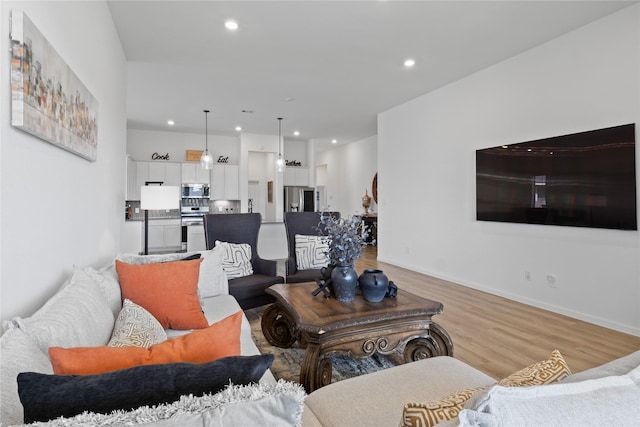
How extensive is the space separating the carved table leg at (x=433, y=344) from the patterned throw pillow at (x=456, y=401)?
1.42 meters

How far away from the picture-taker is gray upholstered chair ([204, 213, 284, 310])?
Result: 319 cm

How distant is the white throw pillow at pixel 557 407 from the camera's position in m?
0.53

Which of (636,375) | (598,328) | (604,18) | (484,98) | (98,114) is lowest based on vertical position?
(598,328)

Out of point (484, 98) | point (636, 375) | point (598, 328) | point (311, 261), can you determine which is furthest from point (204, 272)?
point (484, 98)

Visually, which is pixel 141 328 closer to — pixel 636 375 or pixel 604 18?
pixel 636 375

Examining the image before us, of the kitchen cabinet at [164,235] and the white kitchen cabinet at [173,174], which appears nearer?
the kitchen cabinet at [164,235]

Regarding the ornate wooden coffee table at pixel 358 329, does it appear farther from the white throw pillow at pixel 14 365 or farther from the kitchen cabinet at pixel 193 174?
A: the kitchen cabinet at pixel 193 174

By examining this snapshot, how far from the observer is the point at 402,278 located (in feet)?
17.1

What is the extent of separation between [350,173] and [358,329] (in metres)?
8.31

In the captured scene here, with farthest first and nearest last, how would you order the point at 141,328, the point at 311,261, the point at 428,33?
the point at 311,261
the point at 428,33
the point at 141,328

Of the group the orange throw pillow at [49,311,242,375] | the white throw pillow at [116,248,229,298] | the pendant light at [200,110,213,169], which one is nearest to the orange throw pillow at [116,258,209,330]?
the white throw pillow at [116,248,229,298]

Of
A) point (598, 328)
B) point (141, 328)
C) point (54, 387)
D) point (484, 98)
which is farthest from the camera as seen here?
point (484, 98)

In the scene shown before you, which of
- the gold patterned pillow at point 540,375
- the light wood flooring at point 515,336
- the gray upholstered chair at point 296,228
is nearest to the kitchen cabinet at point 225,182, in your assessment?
the gray upholstered chair at point 296,228

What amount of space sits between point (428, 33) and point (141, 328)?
368cm
